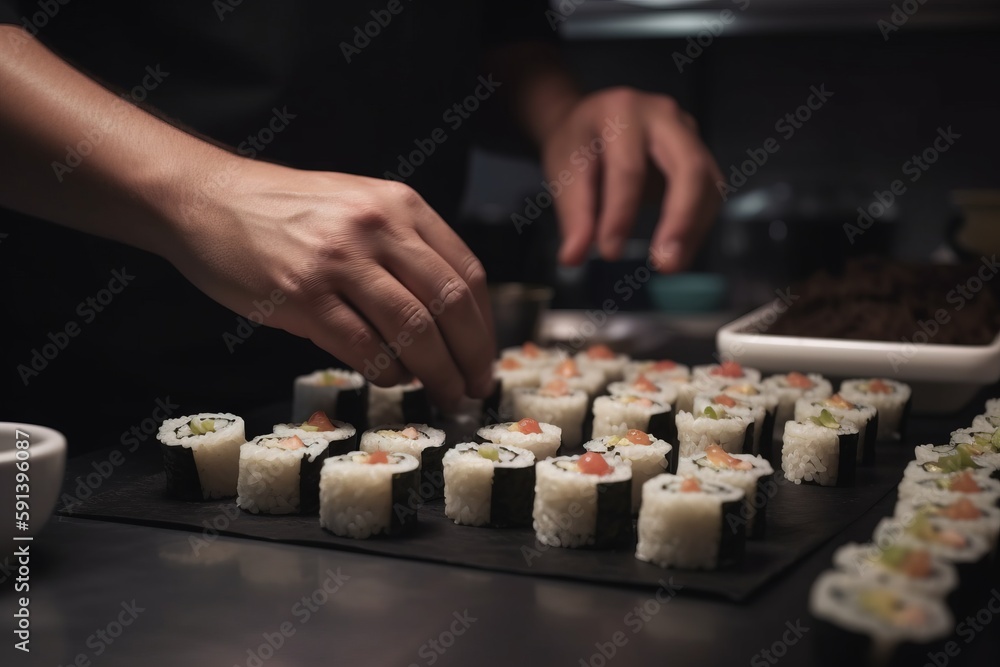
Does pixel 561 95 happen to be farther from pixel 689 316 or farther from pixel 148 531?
pixel 148 531

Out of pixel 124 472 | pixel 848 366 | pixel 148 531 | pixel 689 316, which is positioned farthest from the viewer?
pixel 689 316

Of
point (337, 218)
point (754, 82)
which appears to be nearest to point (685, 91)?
point (754, 82)

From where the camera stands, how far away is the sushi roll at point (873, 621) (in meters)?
0.97

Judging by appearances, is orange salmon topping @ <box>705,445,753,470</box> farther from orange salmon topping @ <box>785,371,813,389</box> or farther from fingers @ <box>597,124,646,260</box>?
fingers @ <box>597,124,646,260</box>

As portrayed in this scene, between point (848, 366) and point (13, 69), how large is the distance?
6.06 feet

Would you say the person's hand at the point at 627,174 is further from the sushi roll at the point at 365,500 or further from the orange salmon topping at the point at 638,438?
the sushi roll at the point at 365,500

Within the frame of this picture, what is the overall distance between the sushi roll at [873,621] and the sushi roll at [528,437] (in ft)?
2.80

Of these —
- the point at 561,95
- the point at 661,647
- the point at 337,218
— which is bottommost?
the point at 661,647

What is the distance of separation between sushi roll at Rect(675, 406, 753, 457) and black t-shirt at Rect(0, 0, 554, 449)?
116 centimetres

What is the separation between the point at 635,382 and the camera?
234 centimetres

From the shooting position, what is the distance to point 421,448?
1.81m

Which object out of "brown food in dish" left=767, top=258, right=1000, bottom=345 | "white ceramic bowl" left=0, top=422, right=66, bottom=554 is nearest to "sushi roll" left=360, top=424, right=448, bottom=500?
"white ceramic bowl" left=0, top=422, right=66, bottom=554

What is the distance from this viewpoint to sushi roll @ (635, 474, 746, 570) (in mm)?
1396

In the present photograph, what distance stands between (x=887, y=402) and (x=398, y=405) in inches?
43.7
